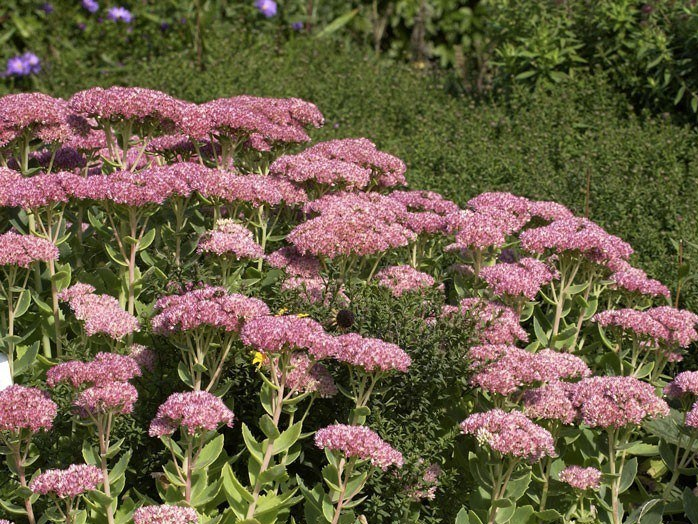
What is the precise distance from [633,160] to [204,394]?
187 inches

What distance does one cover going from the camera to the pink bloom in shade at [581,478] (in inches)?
137

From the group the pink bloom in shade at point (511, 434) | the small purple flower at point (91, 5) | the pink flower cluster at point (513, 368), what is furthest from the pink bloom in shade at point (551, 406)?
the small purple flower at point (91, 5)

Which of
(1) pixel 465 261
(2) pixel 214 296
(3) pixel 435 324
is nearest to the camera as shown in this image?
(2) pixel 214 296

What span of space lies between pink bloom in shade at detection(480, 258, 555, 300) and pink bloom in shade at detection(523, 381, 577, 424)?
21.1 inches

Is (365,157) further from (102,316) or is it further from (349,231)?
(102,316)

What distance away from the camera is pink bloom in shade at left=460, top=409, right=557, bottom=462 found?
3145 mm

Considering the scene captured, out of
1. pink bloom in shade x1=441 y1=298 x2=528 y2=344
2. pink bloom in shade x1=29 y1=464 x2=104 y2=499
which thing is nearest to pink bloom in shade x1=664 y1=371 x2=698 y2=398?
pink bloom in shade x1=441 y1=298 x2=528 y2=344

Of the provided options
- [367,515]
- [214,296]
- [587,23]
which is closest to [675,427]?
[367,515]

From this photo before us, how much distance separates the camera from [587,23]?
8.80 m

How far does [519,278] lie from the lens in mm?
3992

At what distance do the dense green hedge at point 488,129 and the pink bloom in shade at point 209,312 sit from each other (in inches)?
105

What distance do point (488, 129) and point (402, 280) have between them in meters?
4.05

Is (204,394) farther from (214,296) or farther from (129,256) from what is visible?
(129,256)

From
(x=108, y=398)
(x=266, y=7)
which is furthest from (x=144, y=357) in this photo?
(x=266, y=7)
